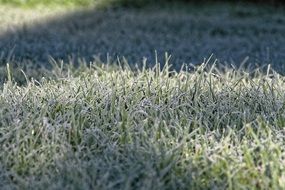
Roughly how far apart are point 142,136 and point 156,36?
4.46 meters

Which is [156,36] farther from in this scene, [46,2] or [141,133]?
[141,133]

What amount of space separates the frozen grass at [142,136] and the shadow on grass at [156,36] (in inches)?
68.5

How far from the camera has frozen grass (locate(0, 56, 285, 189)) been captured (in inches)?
91.5

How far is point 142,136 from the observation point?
259 centimetres

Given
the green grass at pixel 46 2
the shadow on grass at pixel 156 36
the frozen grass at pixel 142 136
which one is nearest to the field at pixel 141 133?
the frozen grass at pixel 142 136

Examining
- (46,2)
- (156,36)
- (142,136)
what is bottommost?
(46,2)

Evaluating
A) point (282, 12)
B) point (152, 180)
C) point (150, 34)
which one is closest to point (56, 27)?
point (150, 34)

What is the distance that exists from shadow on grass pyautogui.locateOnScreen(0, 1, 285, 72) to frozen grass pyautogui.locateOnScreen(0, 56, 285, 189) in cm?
174

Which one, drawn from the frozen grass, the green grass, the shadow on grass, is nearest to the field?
the frozen grass

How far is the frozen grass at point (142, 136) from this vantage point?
232cm

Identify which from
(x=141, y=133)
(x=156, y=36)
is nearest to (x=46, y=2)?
(x=156, y=36)

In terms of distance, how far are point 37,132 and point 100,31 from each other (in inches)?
183

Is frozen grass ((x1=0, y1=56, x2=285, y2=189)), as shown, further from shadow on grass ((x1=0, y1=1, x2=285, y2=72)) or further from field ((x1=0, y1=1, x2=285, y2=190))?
shadow on grass ((x1=0, y1=1, x2=285, y2=72))

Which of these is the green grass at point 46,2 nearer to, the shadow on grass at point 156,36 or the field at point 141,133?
the shadow on grass at point 156,36
